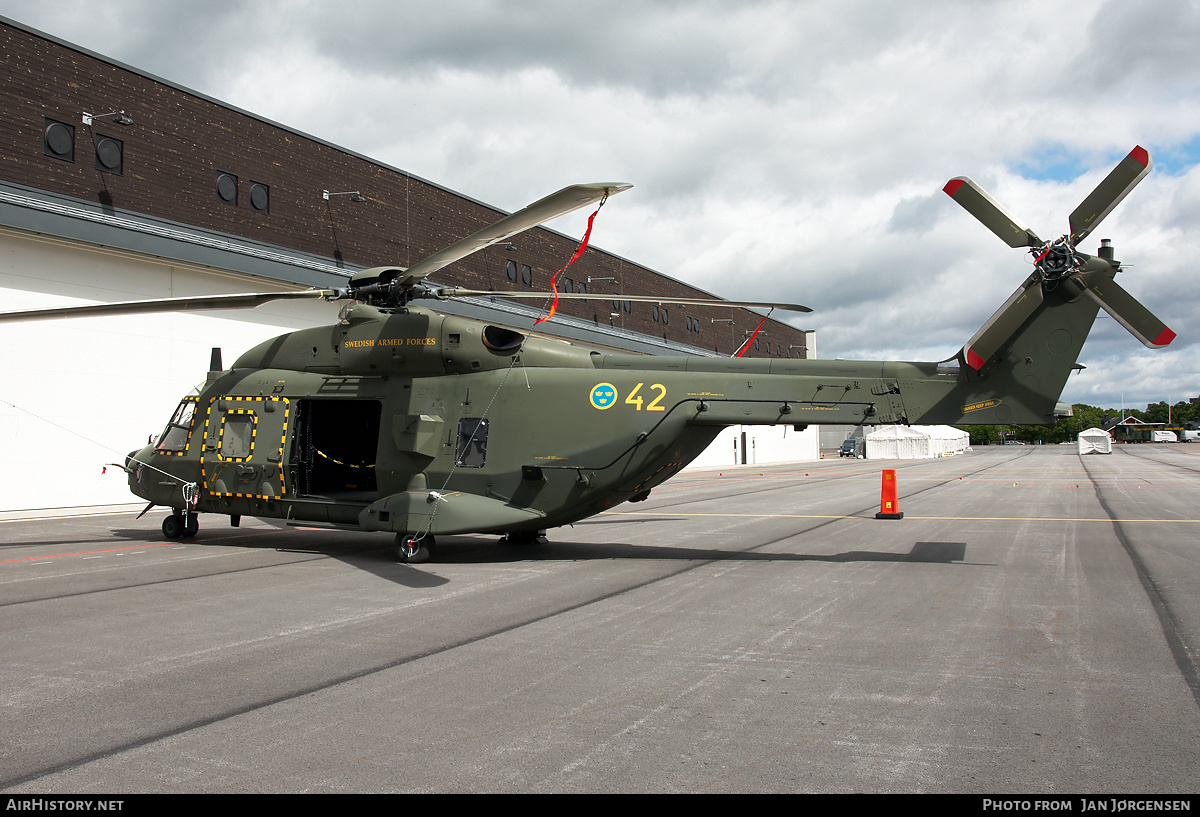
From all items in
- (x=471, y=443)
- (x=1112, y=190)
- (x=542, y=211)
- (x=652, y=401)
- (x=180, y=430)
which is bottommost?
(x=471, y=443)

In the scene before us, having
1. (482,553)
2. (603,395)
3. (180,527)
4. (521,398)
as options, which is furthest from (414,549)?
(180,527)

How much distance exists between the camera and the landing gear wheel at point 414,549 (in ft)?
35.6

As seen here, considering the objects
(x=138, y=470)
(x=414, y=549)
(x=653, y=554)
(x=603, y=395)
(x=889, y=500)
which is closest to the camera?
(x=414, y=549)

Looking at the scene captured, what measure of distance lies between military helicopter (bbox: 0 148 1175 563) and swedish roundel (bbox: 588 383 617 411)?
0.10ft

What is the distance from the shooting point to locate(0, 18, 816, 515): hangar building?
62.2 feet

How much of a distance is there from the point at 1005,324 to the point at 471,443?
7395mm

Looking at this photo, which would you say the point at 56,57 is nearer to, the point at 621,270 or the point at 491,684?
the point at 491,684

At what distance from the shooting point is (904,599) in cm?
824

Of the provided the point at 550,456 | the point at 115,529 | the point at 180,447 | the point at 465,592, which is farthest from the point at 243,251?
the point at 465,592

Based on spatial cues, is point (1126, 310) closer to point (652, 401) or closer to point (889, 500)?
point (652, 401)

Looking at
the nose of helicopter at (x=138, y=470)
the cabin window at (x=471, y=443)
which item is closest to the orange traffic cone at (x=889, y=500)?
the cabin window at (x=471, y=443)

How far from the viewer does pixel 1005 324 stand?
10141mm

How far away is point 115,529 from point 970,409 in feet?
51.2
